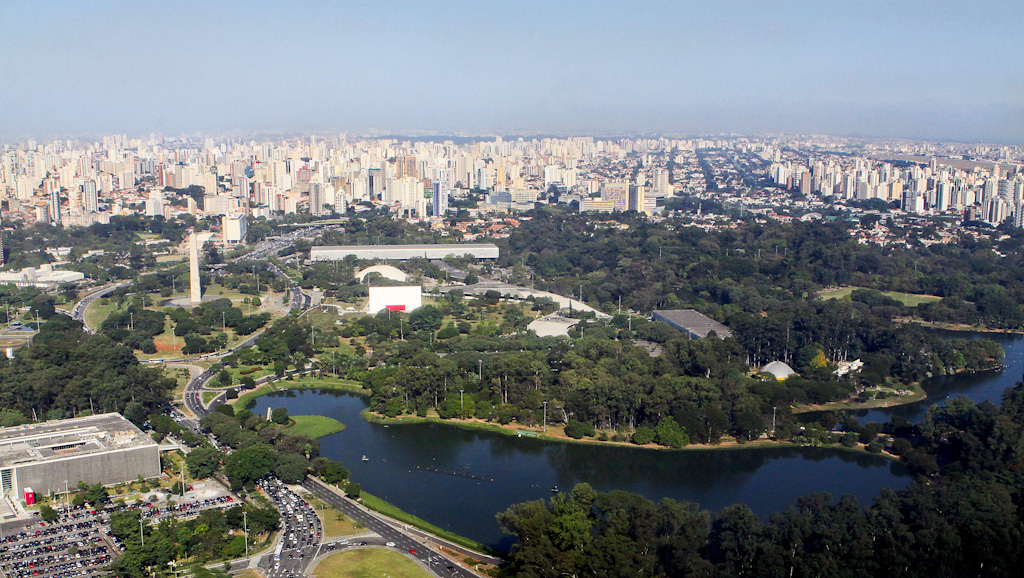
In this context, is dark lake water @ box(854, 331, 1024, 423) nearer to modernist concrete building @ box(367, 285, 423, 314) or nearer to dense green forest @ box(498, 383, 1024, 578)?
dense green forest @ box(498, 383, 1024, 578)

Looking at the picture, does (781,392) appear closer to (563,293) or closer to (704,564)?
(704,564)

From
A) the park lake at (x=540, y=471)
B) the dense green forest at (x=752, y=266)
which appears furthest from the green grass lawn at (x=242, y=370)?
the dense green forest at (x=752, y=266)

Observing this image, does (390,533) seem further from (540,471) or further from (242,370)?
(242,370)

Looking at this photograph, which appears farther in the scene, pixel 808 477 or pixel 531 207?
pixel 531 207

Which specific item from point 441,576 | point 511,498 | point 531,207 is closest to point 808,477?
point 511,498

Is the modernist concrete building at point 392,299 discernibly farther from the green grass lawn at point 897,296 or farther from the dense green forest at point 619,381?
the green grass lawn at point 897,296

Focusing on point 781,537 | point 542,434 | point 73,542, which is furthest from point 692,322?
point 73,542
